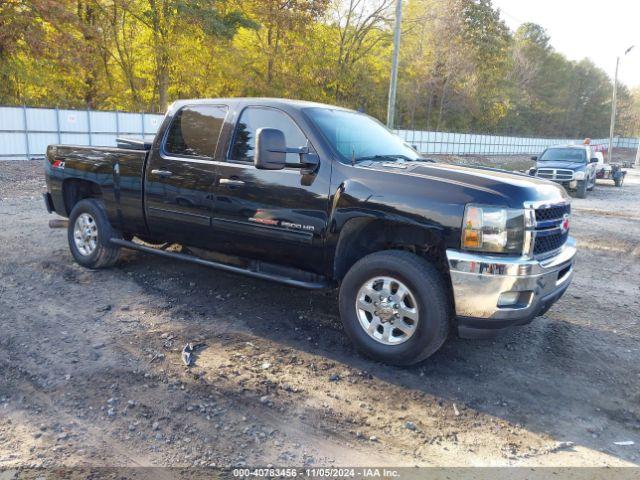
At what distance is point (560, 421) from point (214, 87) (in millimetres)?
33781

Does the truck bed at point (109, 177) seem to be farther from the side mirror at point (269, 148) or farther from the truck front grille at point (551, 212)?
the truck front grille at point (551, 212)

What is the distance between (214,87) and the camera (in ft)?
112

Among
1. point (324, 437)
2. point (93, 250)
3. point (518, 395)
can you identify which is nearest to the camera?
point (324, 437)

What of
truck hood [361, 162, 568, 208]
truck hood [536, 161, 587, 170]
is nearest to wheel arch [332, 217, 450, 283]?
truck hood [361, 162, 568, 208]

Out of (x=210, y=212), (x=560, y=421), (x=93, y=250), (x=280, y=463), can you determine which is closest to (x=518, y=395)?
(x=560, y=421)

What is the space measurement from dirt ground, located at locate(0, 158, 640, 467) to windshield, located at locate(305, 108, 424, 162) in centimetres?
158

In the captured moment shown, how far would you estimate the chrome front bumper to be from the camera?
3.58 meters

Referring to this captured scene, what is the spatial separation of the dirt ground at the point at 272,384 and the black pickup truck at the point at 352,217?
437 millimetres

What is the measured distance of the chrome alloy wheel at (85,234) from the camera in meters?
5.99

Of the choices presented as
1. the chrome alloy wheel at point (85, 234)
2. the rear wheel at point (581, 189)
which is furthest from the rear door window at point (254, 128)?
the rear wheel at point (581, 189)

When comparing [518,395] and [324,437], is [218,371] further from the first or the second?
[518,395]

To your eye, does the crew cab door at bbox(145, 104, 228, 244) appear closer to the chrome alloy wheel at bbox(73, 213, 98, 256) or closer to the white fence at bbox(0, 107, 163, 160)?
the chrome alloy wheel at bbox(73, 213, 98, 256)

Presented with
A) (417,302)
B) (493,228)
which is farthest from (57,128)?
(493,228)

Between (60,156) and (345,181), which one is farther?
(60,156)
